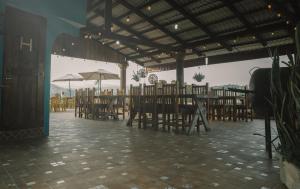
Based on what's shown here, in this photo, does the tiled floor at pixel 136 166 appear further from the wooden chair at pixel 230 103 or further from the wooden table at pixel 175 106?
the wooden chair at pixel 230 103

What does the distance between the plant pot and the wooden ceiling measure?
A: 719cm

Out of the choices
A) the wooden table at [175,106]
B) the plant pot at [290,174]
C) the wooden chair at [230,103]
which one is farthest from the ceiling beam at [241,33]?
the plant pot at [290,174]

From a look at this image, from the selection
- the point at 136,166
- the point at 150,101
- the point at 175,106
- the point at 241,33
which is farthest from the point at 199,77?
the point at 136,166

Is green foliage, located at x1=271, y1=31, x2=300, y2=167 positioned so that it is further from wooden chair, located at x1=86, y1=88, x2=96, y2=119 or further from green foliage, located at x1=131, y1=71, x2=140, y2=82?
green foliage, located at x1=131, y1=71, x2=140, y2=82

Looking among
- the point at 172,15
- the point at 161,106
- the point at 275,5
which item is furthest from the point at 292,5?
the point at 161,106

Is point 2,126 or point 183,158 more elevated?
point 2,126

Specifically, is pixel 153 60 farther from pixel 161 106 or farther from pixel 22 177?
pixel 22 177

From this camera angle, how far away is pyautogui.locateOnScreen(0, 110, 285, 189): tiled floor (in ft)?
5.60

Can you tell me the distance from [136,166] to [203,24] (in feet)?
29.7

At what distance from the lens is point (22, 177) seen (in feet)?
5.93

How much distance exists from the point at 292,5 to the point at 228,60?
5.14 m

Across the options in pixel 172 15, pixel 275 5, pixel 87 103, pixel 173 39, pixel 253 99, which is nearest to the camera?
pixel 253 99

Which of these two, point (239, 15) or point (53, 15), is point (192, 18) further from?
point (53, 15)

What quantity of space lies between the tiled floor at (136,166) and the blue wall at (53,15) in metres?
1.45
